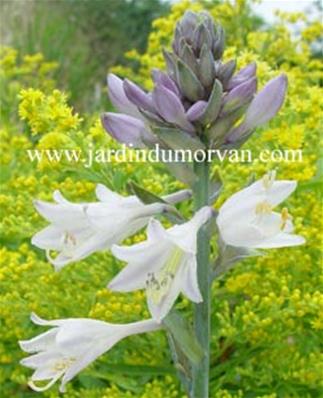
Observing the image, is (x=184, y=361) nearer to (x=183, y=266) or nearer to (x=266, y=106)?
(x=183, y=266)

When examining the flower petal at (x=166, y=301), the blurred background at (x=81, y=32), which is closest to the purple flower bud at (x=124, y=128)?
the flower petal at (x=166, y=301)

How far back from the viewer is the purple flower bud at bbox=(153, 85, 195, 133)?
1216mm

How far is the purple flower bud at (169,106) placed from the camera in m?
1.22

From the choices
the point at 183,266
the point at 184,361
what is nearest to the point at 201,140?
the point at 183,266

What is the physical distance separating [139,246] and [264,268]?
0.76 m

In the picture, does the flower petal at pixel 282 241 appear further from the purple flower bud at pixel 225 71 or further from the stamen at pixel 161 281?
the purple flower bud at pixel 225 71

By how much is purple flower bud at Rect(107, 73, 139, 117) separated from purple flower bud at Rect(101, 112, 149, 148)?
0.07 ft

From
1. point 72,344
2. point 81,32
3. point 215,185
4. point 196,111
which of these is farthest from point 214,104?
point 81,32

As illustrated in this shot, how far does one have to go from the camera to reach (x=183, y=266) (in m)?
1.18

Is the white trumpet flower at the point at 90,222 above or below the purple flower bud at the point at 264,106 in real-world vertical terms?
below

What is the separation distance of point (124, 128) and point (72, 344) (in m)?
0.30

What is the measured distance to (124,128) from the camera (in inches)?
50.7

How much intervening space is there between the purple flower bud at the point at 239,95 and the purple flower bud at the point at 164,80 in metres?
0.07

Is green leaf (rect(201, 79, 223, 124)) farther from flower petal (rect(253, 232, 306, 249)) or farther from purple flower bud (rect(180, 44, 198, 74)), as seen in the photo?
flower petal (rect(253, 232, 306, 249))
